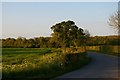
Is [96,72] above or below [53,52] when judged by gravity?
below

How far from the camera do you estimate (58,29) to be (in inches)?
3558

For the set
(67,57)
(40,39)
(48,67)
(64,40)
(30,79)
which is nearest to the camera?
(30,79)

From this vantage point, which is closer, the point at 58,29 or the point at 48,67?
the point at 48,67

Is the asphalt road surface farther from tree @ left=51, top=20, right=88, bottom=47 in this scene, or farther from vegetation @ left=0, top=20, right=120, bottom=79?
tree @ left=51, top=20, right=88, bottom=47

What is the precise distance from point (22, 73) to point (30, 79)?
6.46ft

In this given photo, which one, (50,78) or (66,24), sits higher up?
(66,24)

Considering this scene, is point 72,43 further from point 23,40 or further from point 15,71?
point 15,71

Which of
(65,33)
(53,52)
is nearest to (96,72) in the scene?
(53,52)

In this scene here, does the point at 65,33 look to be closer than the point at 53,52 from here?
No

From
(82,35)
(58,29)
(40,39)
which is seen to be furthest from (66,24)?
(40,39)

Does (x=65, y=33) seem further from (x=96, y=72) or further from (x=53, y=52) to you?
(x=96, y=72)

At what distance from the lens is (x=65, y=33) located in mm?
89250

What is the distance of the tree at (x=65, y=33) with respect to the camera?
8925 centimetres

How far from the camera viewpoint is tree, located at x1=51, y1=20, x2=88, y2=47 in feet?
293
